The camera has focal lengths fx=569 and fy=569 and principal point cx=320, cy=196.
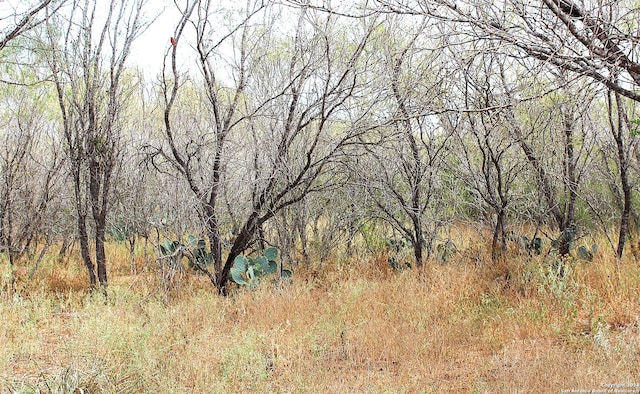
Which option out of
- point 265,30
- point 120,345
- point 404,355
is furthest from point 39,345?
point 265,30

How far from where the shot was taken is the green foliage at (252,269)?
6.04 meters

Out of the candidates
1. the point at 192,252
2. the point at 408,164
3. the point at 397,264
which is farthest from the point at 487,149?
the point at 192,252

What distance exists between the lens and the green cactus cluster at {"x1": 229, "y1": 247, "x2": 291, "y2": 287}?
6.05 m

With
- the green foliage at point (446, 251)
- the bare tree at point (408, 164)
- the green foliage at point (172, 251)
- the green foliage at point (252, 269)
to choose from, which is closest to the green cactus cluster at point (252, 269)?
the green foliage at point (252, 269)

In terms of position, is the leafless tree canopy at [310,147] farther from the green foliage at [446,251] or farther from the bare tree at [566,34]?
the bare tree at [566,34]

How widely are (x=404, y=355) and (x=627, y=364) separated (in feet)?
4.76

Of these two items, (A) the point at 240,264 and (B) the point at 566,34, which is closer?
(B) the point at 566,34

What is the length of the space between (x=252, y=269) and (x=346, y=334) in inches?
69.7

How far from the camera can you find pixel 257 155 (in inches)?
257

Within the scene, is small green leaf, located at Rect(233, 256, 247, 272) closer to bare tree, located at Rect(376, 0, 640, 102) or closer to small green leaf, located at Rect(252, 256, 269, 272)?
small green leaf, located at Rect(252, 256, 269, 272)

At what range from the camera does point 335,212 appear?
292 inches

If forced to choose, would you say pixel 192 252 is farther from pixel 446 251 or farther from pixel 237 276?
pixel 446 251

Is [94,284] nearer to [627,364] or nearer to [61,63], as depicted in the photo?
[61,63]

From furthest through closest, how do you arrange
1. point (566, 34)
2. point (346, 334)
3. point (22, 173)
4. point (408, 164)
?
1. point (22, 173)
2. point (408, 164)
3. point (346, 334)
4. point (566, 34)
